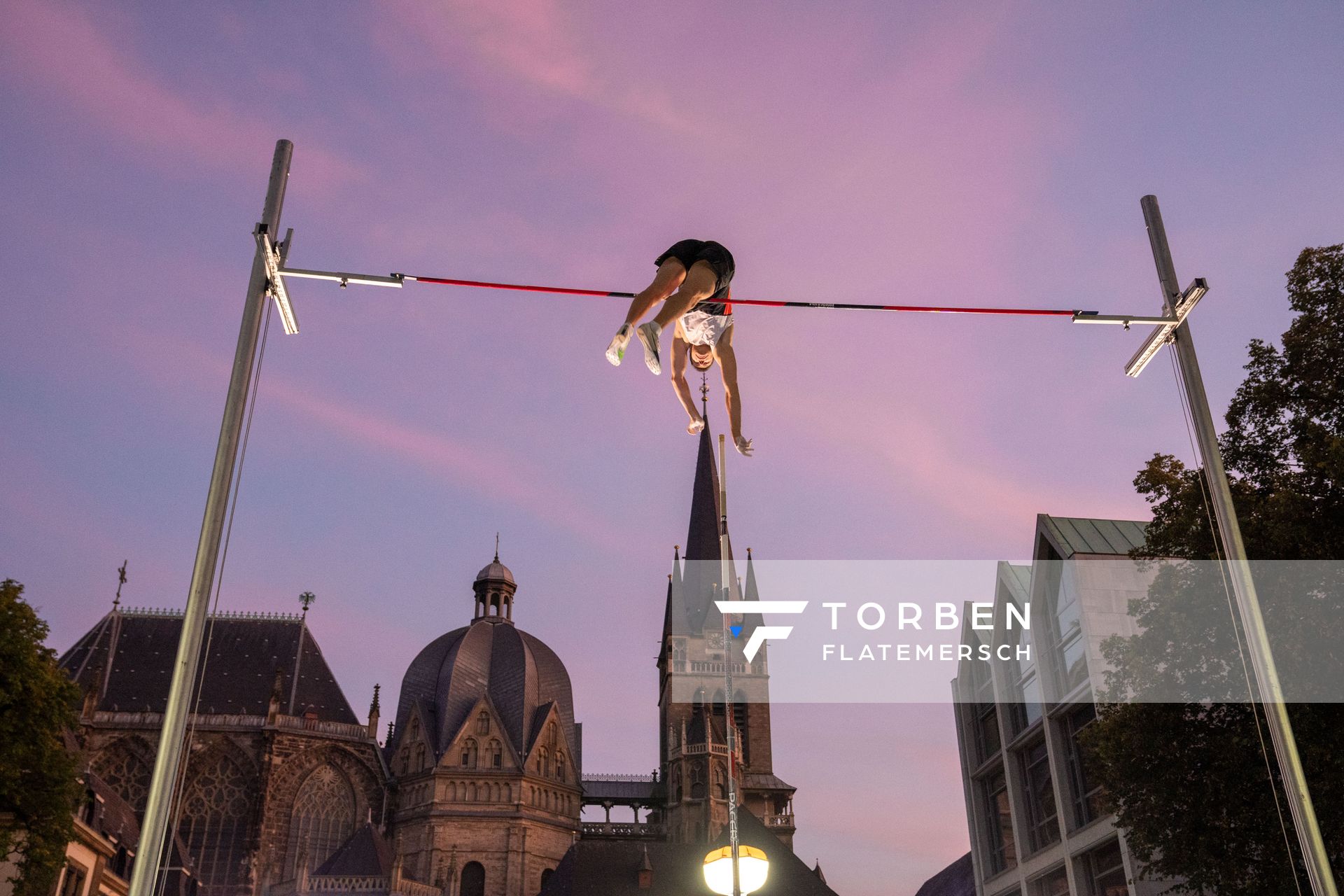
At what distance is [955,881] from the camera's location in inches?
1715

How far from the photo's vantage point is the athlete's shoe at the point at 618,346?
761cm

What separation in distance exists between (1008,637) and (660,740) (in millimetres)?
43873

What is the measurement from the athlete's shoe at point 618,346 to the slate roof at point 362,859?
44.8m

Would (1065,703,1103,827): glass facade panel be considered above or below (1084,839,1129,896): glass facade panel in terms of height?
above

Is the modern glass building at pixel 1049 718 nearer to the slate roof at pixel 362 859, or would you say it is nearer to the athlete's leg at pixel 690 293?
the athlete's leg at pixel 690 293

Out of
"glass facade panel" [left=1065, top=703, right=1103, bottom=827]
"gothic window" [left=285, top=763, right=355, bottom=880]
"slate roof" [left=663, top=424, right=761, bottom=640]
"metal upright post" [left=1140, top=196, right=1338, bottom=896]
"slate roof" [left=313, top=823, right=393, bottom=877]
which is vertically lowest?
"metal upright post" [left=1140, top=196, right=1338, bottom=896]

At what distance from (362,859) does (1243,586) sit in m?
44.9

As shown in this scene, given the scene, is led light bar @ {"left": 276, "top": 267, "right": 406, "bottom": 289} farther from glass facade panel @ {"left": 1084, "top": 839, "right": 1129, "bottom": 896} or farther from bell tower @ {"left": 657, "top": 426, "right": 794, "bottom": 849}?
bell tower @ {"left": 657, "top": 426, "right": 794, "bottom": 849}

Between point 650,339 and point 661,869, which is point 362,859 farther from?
point 650,339

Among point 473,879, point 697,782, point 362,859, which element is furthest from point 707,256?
point 697,782

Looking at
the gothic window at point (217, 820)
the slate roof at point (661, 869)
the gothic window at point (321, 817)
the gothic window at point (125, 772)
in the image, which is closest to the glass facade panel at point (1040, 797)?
the slate roof at point (661, 869)

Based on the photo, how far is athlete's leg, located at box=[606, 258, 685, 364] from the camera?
760cm

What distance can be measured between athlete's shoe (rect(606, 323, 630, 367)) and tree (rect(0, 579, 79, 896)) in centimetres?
1741

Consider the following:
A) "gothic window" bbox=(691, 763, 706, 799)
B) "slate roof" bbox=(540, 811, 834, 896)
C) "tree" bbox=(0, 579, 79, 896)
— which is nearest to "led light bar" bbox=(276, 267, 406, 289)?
"tree" bbox=(0, 579, 79, 896)
